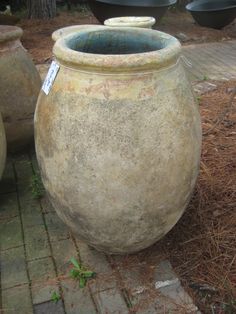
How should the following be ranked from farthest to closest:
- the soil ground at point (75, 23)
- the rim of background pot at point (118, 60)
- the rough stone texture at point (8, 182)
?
the soil ground at point (75, 23), the rough stone texture at point (8, 182), the rim of background pot at point (118, 60)

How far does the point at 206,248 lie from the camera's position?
2.53 metres

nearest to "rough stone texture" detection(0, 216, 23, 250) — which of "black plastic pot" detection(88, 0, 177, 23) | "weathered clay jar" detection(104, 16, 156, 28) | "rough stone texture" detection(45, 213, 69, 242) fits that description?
"rough stone texture" detection(45, 213, 69, 242)

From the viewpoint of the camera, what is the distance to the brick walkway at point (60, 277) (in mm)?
2217

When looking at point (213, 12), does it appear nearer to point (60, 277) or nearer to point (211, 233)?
point (211, 233)

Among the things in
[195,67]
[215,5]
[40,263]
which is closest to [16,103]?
[40,263]

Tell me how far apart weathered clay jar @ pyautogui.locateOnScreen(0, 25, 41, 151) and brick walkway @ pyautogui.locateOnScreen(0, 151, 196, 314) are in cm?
85

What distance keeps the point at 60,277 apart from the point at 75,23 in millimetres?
6503

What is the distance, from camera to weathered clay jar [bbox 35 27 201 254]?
6.07 feet

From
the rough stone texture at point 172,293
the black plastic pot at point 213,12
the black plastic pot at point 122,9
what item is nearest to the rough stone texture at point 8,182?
the rough stone texture at point 172,293

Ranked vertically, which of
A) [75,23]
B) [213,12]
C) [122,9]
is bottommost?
[75,23]

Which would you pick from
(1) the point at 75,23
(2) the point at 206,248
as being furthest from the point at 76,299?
(1) the point at 75,23

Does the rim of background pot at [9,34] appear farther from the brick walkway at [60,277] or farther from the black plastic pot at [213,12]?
the black plastic pot at [213,12]

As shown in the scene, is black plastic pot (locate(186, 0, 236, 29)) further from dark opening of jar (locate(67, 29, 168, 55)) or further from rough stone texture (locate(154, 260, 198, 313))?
rough stone texture (locate(154, 260, 198, 313))

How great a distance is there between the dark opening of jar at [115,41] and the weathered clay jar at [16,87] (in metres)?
1.09
